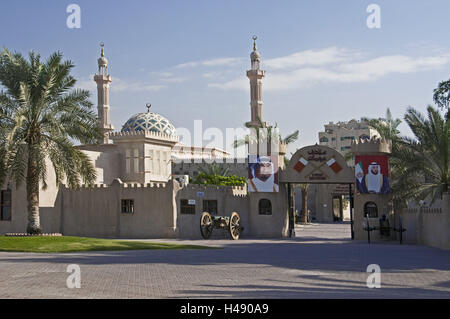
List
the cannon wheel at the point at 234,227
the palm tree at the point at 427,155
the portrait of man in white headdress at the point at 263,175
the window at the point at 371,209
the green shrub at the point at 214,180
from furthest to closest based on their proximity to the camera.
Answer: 1. the green shrub at the point at 214,180
2. the portrait of man in white headdress at the point at 263,175
3. the window at the point at 371,209
4. the cannon wheel at the point at 234,227
5. the palm tree at the point at 427,155

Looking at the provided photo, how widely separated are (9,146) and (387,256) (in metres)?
14.2

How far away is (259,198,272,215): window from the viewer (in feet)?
110

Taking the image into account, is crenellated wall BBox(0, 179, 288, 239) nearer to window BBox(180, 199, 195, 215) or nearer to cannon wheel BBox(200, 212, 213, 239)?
window BBox(180, 199, 195, 215)

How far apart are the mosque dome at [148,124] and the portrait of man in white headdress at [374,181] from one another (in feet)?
61.0

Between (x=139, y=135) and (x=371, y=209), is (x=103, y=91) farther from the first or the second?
(x=371, y=209)

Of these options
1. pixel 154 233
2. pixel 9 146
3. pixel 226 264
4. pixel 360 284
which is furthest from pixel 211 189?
pixel 360 284

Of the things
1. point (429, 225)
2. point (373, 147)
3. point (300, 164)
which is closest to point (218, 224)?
point (300, 164)

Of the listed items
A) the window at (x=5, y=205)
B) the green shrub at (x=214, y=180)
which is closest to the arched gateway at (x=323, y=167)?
the window at (x=5, y=205)

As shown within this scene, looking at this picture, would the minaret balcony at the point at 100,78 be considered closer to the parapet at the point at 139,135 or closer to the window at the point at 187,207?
the parapet at the point at 139,135

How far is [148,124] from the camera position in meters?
44.7

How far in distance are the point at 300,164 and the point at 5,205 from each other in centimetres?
1662

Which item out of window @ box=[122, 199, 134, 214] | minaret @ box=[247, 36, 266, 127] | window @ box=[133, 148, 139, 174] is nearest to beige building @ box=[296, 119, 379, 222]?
minaret @ box=[247, 36, 266, 127]

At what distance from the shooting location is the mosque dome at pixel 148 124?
44466mm

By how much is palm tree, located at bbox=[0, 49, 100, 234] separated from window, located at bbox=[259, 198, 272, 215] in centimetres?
1153
